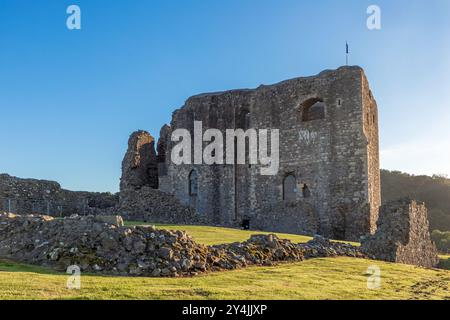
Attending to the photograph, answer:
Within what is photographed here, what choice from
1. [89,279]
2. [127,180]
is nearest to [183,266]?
[89,279]

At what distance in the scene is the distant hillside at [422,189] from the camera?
57.4 metres

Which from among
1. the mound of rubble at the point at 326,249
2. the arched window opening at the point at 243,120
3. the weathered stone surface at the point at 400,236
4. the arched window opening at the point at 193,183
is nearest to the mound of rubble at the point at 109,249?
the mound of rubble at the point at 326,249

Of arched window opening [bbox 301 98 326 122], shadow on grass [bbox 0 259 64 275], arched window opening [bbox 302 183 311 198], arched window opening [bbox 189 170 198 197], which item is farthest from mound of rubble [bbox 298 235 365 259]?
arched window opening [bbox 189 170 198 197]

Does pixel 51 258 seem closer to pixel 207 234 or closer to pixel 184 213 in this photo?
pixel 207 234

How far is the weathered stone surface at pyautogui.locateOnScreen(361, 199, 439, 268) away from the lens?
19.7m

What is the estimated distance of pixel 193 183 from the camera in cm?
3750

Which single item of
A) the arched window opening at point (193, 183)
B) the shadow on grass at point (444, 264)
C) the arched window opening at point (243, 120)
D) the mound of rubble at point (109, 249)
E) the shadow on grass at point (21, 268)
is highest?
the arched window opening at point (243, 120)

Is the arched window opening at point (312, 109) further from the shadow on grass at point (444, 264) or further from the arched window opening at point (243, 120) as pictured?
the shadow on grass at point (444, 264)

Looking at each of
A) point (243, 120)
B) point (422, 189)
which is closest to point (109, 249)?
point (243, 120)

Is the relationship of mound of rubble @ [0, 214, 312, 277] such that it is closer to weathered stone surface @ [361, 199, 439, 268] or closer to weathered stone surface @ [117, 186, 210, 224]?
weathered stone surface @ [361, 199, 439, 268]

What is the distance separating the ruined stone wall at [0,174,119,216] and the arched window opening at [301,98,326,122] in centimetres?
1348

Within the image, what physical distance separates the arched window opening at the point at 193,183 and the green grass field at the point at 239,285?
23.6 meters

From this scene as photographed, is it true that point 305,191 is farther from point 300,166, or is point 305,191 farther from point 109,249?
point 109,249

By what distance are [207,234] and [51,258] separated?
25.1ft
